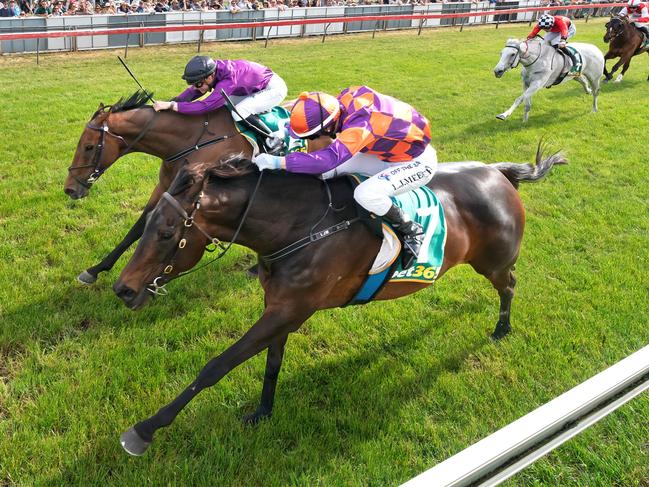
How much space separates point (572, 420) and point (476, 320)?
3201 mm

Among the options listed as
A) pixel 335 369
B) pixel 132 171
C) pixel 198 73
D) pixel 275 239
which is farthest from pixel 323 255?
pixel 132 171

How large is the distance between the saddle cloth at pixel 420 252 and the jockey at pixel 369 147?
8cm

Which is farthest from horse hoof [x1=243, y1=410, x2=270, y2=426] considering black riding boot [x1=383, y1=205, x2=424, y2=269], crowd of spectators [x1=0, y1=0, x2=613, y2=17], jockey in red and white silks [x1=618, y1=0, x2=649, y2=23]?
crowd of spectators [x1=0, y1=0, x2=613, y2=17]

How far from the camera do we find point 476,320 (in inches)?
198

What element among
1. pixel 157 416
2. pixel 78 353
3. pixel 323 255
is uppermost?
pixel 323 255

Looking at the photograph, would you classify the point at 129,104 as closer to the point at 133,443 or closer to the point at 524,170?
the point at 133,443

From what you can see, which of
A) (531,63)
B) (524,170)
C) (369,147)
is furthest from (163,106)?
(531,63)

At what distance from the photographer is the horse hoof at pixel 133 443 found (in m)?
3.09

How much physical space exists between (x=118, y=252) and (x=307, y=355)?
2378mm

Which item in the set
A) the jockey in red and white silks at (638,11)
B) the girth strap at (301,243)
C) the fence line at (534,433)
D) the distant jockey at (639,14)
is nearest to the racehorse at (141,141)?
the girth strap at (301,243)

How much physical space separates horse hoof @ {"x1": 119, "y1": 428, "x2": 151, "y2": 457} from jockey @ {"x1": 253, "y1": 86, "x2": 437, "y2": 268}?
1.77m

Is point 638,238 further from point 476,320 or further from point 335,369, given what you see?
point 335,369

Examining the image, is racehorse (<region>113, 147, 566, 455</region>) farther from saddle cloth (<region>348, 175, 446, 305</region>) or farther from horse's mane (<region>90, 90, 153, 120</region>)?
horse's mane (<region>90, 90, 153, 120</region>)

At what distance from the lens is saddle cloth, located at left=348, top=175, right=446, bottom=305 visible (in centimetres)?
361
